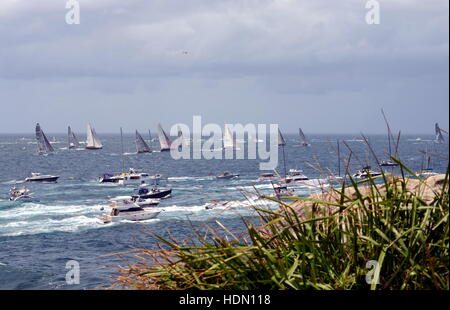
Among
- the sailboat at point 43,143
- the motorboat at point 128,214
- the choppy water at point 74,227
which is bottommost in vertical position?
the choppy water at point 74,227

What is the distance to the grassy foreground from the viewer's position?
4.46 metres

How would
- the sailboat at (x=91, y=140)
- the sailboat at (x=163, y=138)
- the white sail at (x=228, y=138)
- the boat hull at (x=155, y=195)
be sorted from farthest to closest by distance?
the sailboat at (x=91, y=140), the sailboat at (x=163, y=138), the white sail at (x=228, y=138), the boat hull at (x=155, y=195)

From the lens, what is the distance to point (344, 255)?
188 inches

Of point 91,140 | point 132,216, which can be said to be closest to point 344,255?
point 132,216

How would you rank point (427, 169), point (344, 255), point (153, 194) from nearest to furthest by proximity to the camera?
point (344, 255)
point (427, 169)
point (153, 194)

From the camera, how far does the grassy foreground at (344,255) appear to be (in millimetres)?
4457

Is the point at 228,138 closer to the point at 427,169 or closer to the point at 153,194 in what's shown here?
the point at 153,194

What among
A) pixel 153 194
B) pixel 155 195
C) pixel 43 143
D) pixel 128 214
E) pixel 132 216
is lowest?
pixel 132 216

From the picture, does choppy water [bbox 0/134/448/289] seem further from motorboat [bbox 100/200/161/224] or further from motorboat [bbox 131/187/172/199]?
motorboat [bbox 131/187/172/199]

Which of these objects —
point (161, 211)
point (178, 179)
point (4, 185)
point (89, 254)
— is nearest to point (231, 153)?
point (178, 179)

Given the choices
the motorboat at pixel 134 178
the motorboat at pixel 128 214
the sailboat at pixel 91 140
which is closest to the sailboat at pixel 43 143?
the sailboat at pixel 91 140

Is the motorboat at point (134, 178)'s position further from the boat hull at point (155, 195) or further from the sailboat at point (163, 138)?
the sailboat at point (163, 138)

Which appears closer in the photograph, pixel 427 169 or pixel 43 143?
pixel 427 169

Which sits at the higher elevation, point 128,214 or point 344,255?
point 344,255
